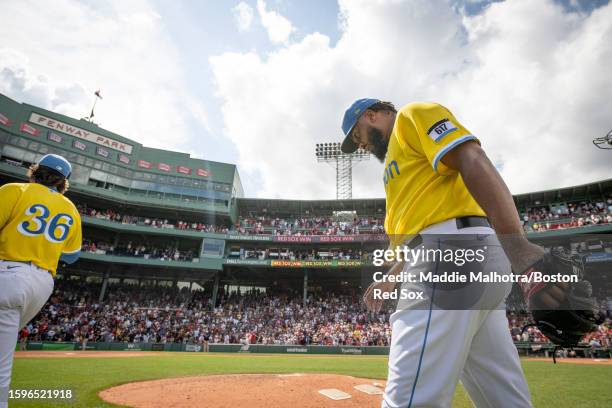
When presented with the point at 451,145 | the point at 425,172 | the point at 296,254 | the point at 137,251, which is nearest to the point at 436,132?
the point at 451,145

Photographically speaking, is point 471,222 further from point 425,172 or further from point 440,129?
point 440,129

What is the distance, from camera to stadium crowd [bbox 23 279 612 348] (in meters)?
21.8

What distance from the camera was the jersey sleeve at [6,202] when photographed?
283 centimetres

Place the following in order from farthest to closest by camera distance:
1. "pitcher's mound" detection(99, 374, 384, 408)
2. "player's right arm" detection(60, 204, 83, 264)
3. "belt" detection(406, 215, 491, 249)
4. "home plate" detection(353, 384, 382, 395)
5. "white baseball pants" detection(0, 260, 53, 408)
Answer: "home plate" detection(353, 384, 382, 395), "pitcher's mound" detection(99, 374, 384, 408), "player's right arm" detection(60, 204, 83, 264), "white baseball pants" detection(0, 260, 53, 408), "belt" detection(406, 215, 491, 249)

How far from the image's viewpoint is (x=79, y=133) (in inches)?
1252

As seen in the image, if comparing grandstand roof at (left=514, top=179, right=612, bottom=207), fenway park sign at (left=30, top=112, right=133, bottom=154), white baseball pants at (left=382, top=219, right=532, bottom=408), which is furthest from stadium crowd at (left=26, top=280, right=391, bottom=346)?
white baseball pants at (left=382, top=219, right=532, bottom=408)

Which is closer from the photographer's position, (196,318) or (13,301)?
(13,301)

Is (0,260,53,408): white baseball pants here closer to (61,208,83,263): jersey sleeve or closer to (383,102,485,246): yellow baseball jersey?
(61,208,83,263): jersey sleeve

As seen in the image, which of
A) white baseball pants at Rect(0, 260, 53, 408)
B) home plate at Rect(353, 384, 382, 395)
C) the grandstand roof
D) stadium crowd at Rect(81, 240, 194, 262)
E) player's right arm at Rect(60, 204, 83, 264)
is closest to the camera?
white baseball pants at Rect(0, 260, 53, 408)

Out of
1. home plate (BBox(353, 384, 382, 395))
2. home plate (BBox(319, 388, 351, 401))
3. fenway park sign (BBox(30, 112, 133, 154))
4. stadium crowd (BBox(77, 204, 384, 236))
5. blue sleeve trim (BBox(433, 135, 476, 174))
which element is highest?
fenway park sign (BBox(30, 112, 133, 154))

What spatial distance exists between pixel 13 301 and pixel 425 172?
10.7 ft

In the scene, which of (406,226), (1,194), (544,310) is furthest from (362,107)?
(1,194)

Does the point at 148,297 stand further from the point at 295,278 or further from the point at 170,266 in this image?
the point at 295,278

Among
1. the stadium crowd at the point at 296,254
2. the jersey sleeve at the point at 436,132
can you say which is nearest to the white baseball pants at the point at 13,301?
the jersey sleeve at the point at 436,132
